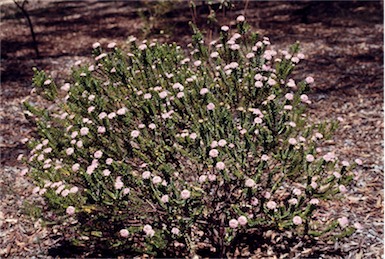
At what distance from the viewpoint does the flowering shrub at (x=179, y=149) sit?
2.95 metres

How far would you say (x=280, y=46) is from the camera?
8383 mm

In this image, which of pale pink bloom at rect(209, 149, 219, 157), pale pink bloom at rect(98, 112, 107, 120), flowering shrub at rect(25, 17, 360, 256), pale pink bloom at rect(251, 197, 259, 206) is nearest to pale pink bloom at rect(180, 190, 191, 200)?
flowering shrub at rect(25, 17, 360, 256)

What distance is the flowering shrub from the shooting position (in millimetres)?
2949

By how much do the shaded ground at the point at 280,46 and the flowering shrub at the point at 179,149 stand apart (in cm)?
77

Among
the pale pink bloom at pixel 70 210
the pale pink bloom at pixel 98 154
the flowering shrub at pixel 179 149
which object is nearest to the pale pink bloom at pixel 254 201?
the flowering shrub at pixel 179 149

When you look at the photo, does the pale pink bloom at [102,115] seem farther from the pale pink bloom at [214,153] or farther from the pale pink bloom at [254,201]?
the pale pink bloom at [254,201]

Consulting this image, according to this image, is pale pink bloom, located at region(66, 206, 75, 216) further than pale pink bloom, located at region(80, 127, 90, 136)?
No

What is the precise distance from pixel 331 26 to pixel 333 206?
6334 mm

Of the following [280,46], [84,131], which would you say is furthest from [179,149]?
[280,46]

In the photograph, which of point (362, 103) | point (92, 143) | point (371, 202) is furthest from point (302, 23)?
Answer: point (92, 143)

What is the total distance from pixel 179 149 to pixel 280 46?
19.5 ft

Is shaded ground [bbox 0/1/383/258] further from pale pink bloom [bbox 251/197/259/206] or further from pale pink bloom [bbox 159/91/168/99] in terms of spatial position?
pale pink bloom [bbox 159/91/168/99]

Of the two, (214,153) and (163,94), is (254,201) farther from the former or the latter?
(163,94)

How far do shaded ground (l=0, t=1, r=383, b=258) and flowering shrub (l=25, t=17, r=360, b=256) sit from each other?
2.53 feet
